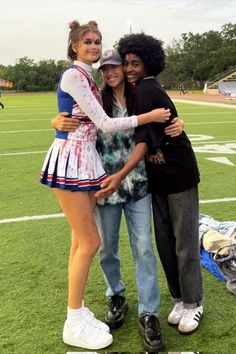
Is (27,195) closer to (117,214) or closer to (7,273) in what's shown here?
(7,273)

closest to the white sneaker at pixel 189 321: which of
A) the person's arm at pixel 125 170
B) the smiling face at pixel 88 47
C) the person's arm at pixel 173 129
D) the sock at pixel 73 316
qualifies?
the sock at pixel 73 316

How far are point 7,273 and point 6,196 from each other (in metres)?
2.50

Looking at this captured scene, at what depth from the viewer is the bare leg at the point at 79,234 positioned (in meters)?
2.62

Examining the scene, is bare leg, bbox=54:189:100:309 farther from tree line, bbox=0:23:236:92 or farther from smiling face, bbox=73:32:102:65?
tree line, bbox=0:23:236:92

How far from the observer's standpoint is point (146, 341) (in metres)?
2.74

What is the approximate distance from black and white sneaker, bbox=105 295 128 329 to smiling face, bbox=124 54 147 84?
1400 millimetres

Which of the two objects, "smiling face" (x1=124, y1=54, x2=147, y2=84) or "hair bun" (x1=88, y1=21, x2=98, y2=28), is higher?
"hair bun" (x1=88, y1=21, x2=98, y2=28)

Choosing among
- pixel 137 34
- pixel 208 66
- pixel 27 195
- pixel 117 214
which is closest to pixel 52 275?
pixel 117 214

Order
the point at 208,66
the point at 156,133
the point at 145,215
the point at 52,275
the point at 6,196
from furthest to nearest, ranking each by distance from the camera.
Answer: the point at 208,66 → the point at 6,196 → the point at 52,275 → the point at 145,215 → the point at 156,133

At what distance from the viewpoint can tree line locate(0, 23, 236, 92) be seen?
230 feet

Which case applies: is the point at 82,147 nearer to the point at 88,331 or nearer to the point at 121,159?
the point at 121,159

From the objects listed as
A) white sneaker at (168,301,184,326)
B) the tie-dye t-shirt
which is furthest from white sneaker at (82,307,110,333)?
the tie-dye t-shirt

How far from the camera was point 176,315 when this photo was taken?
9.86 ft

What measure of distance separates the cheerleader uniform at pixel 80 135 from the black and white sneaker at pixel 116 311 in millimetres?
897
